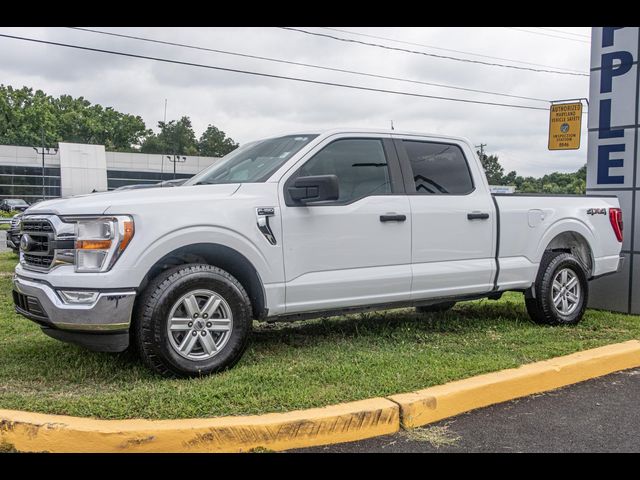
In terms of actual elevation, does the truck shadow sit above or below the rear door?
below

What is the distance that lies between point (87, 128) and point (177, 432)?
9317cm

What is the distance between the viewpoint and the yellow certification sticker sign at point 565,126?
16.6 meters

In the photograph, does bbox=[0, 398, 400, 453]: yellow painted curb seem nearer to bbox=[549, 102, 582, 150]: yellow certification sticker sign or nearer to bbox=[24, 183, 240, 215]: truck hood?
bbox=[24, 183, 240, 215]: truck hood

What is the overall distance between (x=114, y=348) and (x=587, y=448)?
3.03m

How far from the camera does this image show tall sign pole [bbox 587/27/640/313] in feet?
25.3

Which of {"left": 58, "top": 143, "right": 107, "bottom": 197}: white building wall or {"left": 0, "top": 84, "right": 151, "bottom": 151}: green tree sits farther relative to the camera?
{"left": 0, "top": 84, "right": 151, "bottom": 151}: green tree

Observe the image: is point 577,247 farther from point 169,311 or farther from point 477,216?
point 169,311

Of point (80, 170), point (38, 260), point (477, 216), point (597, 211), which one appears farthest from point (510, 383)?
point (80, 170)

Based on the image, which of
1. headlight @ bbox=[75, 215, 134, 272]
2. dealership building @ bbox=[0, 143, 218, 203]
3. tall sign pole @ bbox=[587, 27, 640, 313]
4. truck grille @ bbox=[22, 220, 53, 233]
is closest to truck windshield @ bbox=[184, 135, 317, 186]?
headlight @ bbox=[75, 215, 134, 272]

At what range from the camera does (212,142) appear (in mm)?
97688

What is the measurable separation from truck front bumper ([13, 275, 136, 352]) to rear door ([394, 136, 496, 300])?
2519 millimetres

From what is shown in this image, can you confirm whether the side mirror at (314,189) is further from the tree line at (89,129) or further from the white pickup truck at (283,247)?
the tree line at (89,129)
